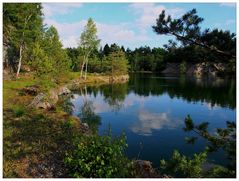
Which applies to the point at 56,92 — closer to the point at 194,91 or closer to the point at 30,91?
the point at 30,91

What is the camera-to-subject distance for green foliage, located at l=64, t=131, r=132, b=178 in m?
11.4

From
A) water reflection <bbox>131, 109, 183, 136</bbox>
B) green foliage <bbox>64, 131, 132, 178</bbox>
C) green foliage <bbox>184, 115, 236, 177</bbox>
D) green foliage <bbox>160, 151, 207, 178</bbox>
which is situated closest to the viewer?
green foliage <bbox>184, 115, 236, 177</bbox>

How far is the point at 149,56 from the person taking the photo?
135 m

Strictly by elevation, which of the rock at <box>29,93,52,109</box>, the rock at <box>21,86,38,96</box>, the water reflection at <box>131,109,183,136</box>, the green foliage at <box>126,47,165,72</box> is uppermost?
the green foliage at <box>126,47,165,72</box>

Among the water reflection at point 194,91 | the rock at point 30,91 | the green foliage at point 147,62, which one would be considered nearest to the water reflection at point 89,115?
the rock at point 30,91

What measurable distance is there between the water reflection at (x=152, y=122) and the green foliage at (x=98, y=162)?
10176 millimetres

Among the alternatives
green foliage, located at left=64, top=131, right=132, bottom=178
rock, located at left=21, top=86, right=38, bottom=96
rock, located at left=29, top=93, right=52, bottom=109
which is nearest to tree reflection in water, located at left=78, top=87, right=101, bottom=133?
rock, located at left=29, top=93, right=52, bottom=109

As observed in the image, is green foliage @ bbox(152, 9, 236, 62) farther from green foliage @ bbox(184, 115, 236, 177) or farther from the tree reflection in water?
the tree reflection in water

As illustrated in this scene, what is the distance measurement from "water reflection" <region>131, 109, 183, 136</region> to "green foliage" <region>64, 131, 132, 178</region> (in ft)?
33.4

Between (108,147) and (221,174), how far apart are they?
4.80 metres

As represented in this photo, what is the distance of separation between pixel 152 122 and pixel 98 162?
1532cm

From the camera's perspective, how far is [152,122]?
26406 millimetres

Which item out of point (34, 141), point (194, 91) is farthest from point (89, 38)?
point (34, 141)

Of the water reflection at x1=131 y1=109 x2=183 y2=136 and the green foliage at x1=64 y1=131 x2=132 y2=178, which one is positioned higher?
the green foliage at x1=64 y1=131 x2=132 y2=178
